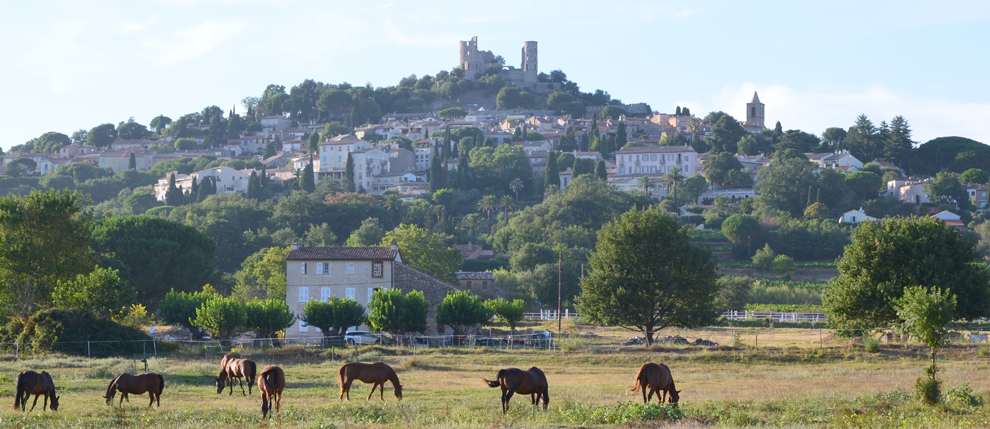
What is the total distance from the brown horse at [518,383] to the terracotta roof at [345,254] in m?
36.7

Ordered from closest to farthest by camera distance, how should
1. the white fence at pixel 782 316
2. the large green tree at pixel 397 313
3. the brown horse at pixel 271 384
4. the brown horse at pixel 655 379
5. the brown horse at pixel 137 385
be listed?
1. the brown horse at pixel 271 384
2. the brown horse at pixel 137 385
3. the brown horse at pixel 655 379
4. the large green tree at pixel 397 313
5. the white fence at pixel 782 316

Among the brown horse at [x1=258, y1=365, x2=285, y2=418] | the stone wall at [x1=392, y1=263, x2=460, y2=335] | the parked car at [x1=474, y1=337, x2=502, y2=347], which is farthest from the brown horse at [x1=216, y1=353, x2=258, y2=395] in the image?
the stone wall at [x1=392, y1=263, x2=460, y2=335]

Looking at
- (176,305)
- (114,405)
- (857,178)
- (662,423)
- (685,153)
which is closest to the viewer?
(662,423)

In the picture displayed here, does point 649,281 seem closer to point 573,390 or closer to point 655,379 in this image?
point 573,390

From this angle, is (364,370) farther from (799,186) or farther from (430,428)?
(799,186)

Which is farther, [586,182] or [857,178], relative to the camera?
[857,178]

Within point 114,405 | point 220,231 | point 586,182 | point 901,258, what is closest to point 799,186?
point 586,182

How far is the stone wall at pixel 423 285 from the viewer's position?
61094mm

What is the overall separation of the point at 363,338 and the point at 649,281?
540 inches

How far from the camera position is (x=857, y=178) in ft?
468

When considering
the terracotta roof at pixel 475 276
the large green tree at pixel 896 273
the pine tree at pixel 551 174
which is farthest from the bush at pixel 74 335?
the pine tree at pixel 551 174

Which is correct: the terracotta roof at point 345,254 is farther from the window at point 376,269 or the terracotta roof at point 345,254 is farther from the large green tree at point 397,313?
the large green tree at point 397,313

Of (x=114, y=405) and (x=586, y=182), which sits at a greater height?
(x=586, y=182)

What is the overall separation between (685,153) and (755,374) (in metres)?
127
